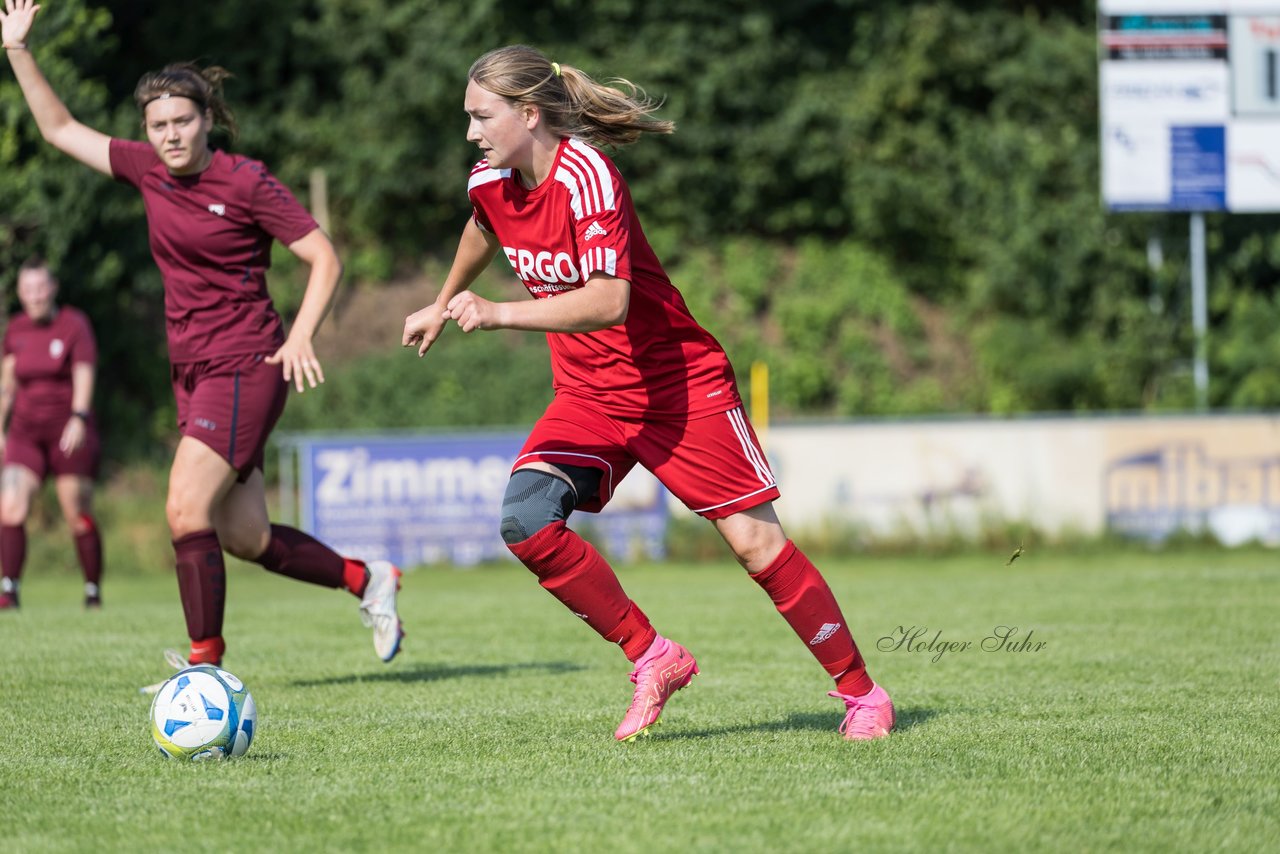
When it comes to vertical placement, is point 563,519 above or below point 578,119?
below

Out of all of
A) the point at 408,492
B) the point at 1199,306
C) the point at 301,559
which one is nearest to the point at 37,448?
the point at 301,559

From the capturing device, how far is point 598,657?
7.70 metres

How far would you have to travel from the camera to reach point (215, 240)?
6.24 metres

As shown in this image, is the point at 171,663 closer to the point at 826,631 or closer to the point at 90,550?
the point at 826,631

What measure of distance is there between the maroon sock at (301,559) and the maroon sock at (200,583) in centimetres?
56

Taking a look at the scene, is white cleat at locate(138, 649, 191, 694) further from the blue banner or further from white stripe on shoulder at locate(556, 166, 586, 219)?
the blue banner

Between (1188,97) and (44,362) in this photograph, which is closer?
(44,362)

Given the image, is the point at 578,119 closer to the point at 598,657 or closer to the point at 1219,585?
the point at 598,657

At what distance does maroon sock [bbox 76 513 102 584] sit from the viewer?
10.8 meters

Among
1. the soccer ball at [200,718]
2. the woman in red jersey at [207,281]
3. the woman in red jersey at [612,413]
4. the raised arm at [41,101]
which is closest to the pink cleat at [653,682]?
the woman in red jersey at [612,413]

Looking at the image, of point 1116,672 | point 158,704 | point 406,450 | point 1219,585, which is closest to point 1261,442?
point 1219,585

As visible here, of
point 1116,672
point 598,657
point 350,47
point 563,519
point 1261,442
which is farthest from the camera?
point 350,47

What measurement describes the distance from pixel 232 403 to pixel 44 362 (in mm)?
5413

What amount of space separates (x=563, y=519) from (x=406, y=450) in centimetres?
1217
